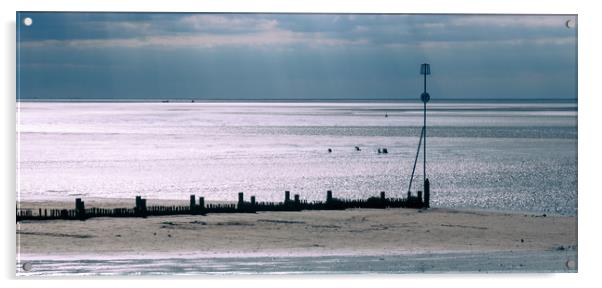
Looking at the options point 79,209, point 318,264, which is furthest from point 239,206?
point 79,209

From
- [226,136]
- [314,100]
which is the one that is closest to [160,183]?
[226,136]

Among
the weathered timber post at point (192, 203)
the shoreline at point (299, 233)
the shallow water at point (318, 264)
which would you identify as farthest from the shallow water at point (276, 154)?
the shallow water at point (318, 264)

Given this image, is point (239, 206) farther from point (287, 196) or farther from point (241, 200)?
point (287, 196)

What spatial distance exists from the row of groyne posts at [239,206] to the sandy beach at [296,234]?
0.18ft

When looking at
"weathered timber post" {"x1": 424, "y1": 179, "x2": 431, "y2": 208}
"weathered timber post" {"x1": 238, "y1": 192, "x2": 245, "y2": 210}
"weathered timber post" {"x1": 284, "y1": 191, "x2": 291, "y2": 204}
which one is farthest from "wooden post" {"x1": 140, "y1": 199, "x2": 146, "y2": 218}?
"weathered timber post" {"x1": 424, "y1": 179, "x2": 431, "y2": 208}

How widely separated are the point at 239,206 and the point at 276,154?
598mm

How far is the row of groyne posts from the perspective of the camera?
33.1ft

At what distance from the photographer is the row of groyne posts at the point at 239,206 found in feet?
33.1

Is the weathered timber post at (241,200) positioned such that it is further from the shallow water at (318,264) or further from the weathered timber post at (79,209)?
the weathered timber post at (79,209)

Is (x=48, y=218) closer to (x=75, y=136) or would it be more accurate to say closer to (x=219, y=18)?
(x=75, y=136)

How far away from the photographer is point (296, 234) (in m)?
10.1

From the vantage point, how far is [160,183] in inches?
401

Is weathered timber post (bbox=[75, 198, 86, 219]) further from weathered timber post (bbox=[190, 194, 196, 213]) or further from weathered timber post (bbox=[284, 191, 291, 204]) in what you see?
weathered timber post (bbox=[284, 191, 291, 204])

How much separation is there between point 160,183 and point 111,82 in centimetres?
84
